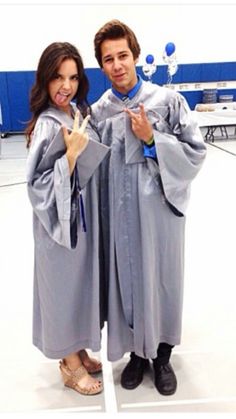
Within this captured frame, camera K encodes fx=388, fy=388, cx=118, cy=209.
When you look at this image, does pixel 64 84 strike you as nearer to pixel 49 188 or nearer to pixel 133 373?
pixel 49 188

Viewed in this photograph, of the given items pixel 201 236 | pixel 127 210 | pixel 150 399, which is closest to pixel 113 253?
pixel 127 210

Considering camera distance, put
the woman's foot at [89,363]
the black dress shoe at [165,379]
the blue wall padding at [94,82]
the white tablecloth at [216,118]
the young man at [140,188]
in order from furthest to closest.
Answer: the blue wall padding at [94,82], the white tablecloth at [216,118], the woman's foot at [89,363], the black dress shoe at [165,379], the young man at [140,188]

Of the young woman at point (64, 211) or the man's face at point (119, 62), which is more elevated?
the man's face at point (119, 62)

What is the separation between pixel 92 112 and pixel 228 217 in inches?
96.6

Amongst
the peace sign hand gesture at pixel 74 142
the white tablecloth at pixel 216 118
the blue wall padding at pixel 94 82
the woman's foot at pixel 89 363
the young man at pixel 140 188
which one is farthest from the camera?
the blue wall padding at pixel 94 82

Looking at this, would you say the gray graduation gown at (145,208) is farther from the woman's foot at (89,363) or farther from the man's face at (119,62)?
the woman's foot at (89,363)

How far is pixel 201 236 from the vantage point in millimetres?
3240

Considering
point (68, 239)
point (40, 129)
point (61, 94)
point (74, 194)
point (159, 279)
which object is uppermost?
point (61, 94)

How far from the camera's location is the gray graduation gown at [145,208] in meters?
1.39

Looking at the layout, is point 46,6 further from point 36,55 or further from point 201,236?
point 201,236

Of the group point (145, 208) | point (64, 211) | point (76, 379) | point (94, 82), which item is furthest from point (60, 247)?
point (94, 82)

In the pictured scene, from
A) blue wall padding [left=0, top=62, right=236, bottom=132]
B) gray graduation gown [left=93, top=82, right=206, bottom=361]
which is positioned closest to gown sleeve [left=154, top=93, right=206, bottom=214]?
gray graduation gown [left=93, top=82, right=206, bottom=361]

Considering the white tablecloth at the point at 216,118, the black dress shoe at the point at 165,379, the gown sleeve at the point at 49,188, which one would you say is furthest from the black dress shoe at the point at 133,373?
the white tablecloth at the point at 216,118

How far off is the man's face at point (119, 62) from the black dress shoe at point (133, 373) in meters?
1.14
